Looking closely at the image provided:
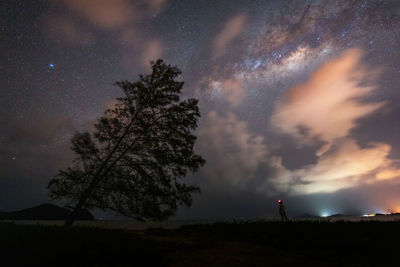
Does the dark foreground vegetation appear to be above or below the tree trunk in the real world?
below

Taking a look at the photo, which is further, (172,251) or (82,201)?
(82,201)

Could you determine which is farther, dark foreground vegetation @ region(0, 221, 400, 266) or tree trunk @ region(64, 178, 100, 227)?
tree trunk @ region(64, 178, 100, 227)

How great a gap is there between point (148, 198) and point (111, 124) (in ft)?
16.4

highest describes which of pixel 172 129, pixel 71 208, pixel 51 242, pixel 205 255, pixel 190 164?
pixel 172 129

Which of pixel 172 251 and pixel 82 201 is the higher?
pixel 82 201

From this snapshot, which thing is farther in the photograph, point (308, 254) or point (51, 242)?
point (308, 254)

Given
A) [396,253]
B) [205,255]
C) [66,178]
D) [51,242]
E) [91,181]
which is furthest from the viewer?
[91,181]

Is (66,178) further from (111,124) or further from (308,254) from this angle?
(308,254)

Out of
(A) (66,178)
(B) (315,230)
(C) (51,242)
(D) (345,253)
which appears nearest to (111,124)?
(A) (66,178)

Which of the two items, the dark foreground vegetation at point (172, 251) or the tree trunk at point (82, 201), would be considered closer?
the dark foreground vegetation at point (172, 251)

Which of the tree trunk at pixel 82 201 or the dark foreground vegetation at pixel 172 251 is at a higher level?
the tree trunk at pixel 82 201

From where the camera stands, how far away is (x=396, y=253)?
7.88m

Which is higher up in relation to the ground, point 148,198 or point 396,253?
point 148,198

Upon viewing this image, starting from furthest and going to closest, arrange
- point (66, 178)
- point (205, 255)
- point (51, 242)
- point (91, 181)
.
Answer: point (91, 181), point (66, 178), point (205, 255), point (51, 242)
